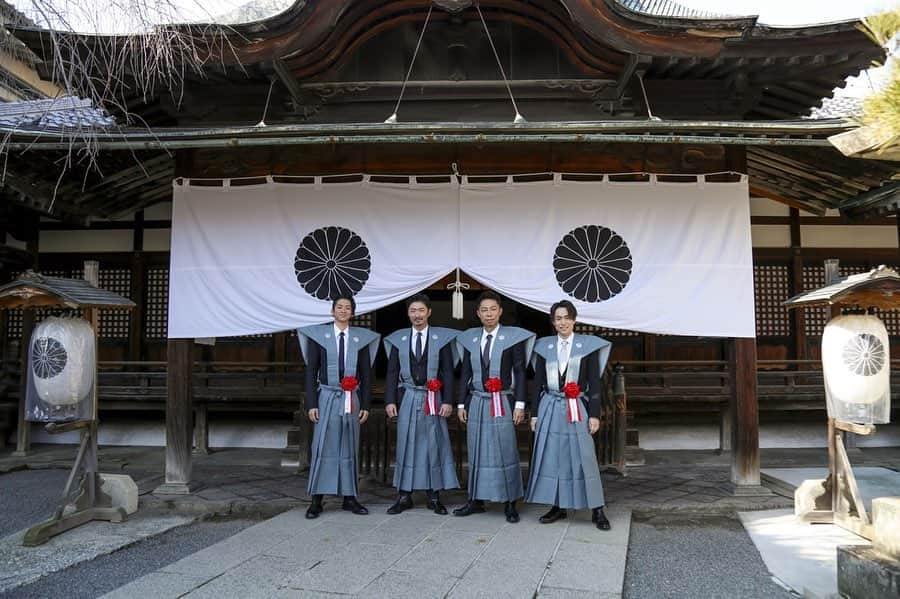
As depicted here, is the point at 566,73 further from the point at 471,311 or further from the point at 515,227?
the point at 471,311

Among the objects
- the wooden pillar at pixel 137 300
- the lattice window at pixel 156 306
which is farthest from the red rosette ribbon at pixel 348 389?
the wooden pillar at pixel 137 300

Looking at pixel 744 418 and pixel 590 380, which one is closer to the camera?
pixel 590 380

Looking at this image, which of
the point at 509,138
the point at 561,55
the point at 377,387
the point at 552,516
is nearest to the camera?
the point at 552,516

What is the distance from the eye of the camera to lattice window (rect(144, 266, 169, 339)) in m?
8.94

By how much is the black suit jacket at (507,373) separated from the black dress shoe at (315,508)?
1.51 m

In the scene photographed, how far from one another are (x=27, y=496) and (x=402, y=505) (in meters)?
4.18

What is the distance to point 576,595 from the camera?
143 inches

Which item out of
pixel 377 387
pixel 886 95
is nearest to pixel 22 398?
pixel 377 387

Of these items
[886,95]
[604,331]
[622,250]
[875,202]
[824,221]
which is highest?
[824,221]

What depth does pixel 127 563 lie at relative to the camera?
4465mm

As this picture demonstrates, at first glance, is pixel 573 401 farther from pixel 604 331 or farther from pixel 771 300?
pixel 771 300

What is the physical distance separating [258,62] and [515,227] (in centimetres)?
292

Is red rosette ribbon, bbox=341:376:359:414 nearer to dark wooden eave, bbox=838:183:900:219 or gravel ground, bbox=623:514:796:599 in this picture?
gravel ground, bbox=623:514:796:599

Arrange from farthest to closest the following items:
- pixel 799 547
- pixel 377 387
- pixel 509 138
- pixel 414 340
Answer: pixel 377 387 < pixel 414 340 < pixel 509 138 < pixel 799 547
